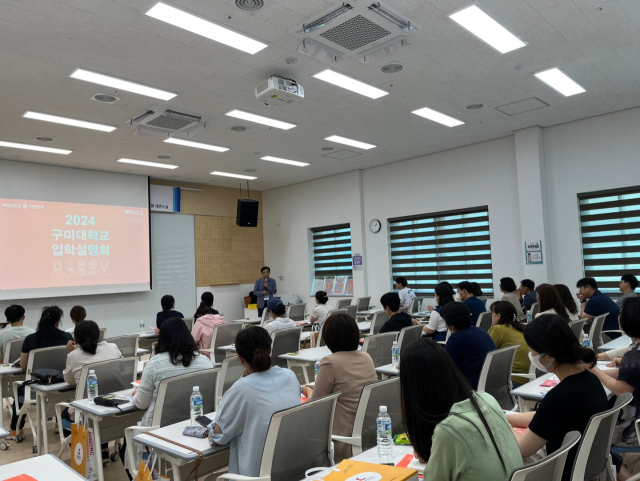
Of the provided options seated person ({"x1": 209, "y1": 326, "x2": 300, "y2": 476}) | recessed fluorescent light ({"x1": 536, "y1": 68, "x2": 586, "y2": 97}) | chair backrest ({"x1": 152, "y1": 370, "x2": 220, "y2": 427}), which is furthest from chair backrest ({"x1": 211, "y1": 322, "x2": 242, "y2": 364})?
recessed fluorescent light ({"x1": 536, "y1": 68, "x2": 586, "y2": 97})

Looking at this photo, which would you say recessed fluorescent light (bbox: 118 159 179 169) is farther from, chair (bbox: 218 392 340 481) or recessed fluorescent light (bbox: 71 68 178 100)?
chair (bbox: 218 392 340 481)

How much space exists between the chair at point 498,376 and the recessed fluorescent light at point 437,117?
15.4ft

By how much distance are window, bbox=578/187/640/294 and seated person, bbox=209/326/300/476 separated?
24.1ft

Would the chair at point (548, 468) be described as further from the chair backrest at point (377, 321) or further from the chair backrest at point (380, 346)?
the chair backrest at point (377, 321)

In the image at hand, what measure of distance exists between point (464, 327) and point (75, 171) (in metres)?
8.82

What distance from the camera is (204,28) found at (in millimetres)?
4633

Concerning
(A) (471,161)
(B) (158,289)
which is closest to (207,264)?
(B) (158,289)

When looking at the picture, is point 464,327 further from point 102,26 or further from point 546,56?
point 102,26

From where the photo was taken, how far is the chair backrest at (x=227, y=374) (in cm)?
334

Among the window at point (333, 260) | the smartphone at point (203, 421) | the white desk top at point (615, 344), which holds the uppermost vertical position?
the window at point (333, 260)

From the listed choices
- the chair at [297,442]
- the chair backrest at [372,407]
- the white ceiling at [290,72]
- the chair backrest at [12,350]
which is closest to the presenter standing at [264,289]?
the white ceiling at [290,72]

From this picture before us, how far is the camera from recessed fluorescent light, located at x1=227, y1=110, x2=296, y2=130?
710 centimetres

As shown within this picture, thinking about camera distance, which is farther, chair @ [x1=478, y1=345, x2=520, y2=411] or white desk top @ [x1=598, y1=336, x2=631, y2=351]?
white desk top @ [x1=598, y1=336, x2=631, y2=351]

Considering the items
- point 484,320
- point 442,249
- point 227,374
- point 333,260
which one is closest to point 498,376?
point 227,374
